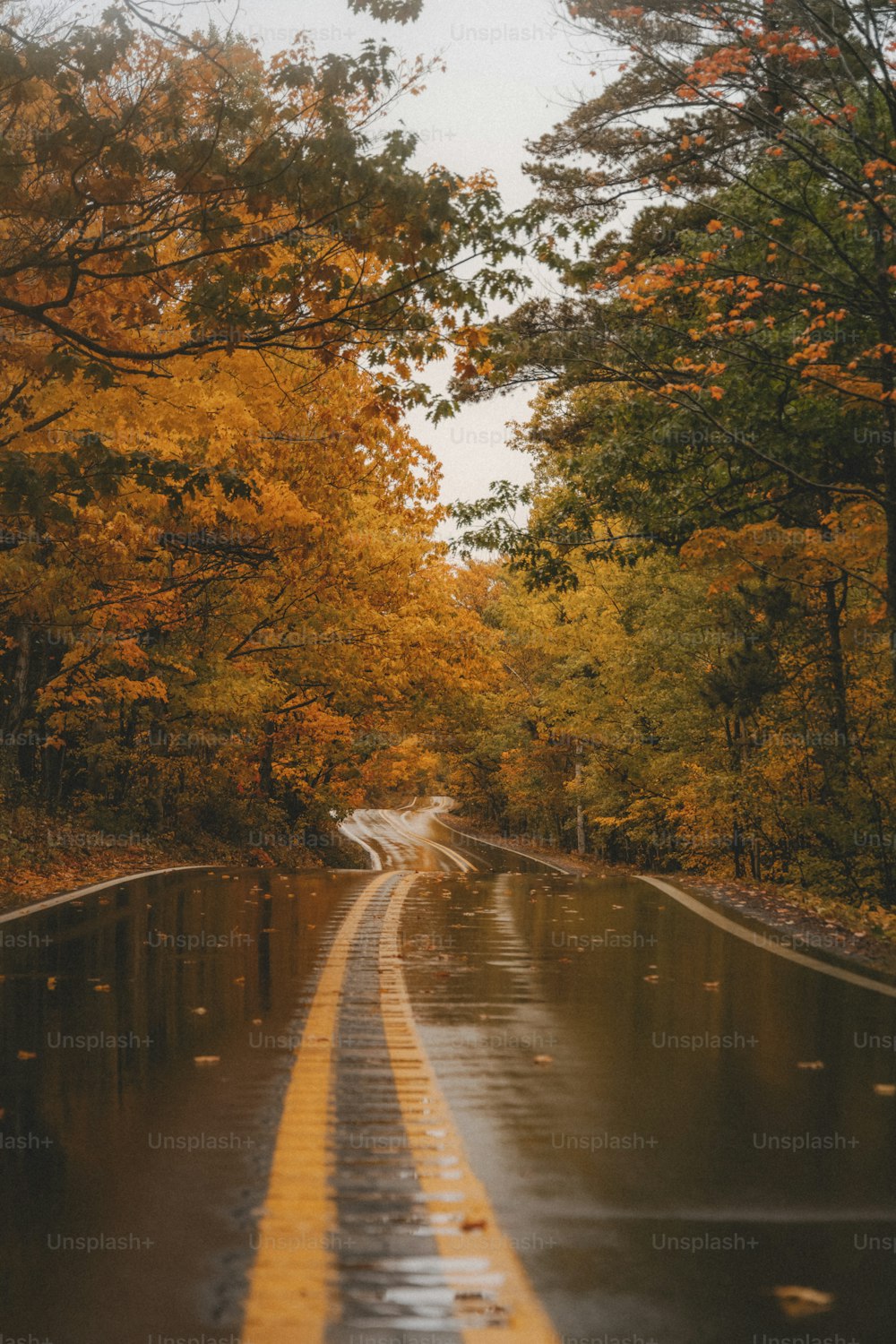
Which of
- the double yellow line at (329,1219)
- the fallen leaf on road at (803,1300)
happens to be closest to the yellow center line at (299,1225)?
the double yellow line at (329,1219)

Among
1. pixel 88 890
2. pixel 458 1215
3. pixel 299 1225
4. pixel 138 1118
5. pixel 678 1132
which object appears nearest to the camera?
pixel 299 1225

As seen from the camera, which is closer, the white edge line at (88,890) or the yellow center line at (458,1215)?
the yellow center line at (458,1215)

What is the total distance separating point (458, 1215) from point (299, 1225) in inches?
20.1

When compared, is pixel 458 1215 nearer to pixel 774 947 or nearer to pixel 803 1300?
pixel 803 1300

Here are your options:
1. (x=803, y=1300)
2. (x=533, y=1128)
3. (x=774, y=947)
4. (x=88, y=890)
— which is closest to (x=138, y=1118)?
(x=533, y=1128)

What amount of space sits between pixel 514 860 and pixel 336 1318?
142ft

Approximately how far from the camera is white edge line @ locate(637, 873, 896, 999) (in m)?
8.10

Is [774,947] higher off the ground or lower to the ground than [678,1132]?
higher

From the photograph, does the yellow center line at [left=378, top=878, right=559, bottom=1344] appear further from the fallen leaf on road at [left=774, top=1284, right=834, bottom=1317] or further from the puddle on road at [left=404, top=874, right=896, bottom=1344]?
the fallen leaf on road at [left=774, top=1284, right=834, bottom=1317]

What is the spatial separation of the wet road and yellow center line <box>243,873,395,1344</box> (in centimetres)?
1

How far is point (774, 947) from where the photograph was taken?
995 centimetres

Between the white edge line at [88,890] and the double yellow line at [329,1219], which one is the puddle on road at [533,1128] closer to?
the double yellow line at [329,1219]

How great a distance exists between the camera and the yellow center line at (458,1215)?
3184 mm

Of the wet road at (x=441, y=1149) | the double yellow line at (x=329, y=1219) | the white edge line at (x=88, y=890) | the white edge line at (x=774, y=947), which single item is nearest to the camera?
the double yellow line at (x=329, y=1219)
